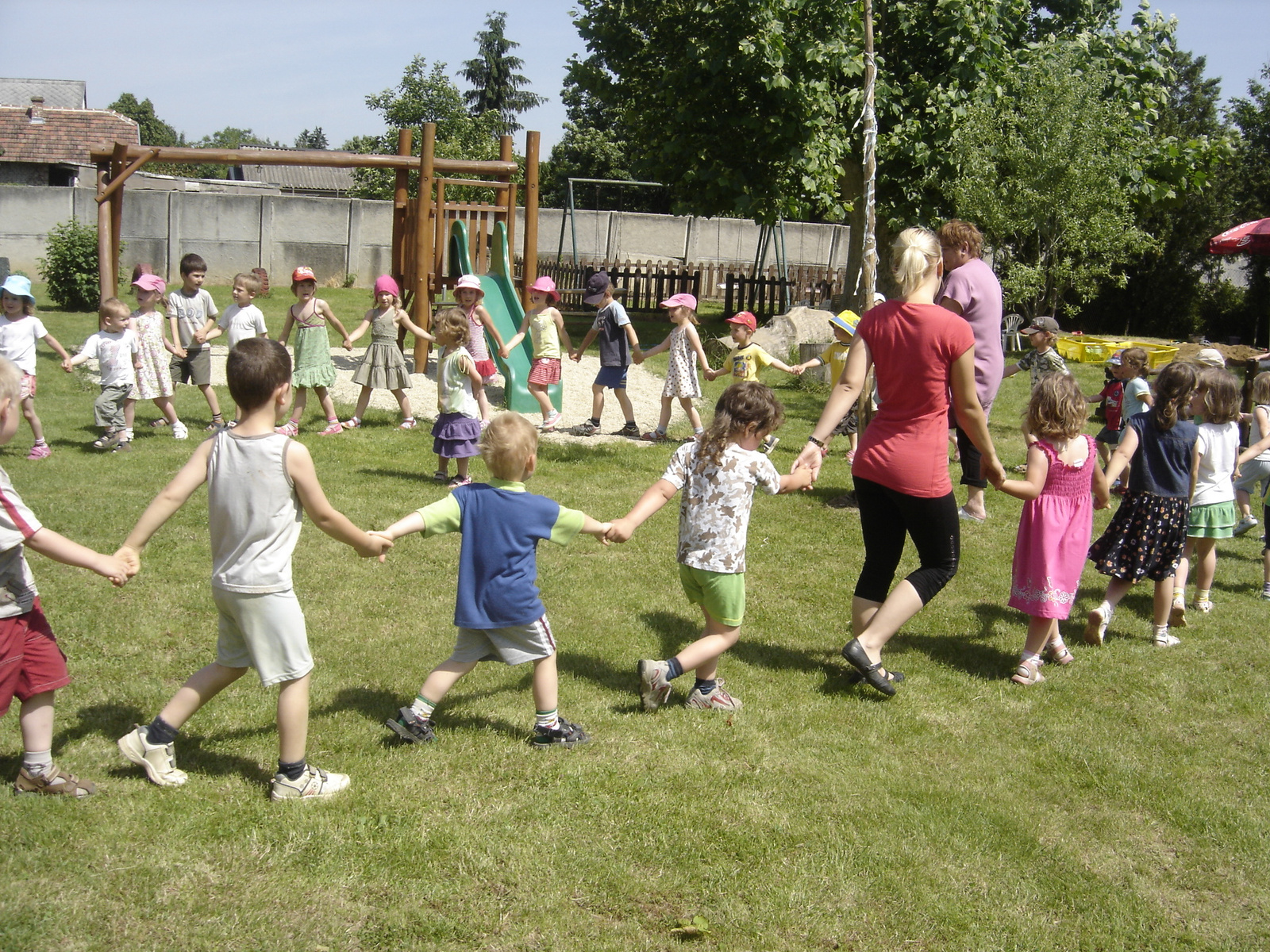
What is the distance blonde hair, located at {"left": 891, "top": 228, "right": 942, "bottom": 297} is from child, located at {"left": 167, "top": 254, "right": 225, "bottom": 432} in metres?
7.33

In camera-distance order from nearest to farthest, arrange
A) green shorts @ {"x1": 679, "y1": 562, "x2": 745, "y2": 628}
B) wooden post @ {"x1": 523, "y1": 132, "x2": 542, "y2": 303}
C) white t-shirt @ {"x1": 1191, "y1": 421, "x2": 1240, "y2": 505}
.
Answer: green shorts @ {"x1": 679, "y1": 562, "x2": 745, "y2": 628}, white t-shirt @ {"x1": 1191, "y1": 421, "x2": 1240, "y2": 505}, wooden post @ {"x1": 523, "y1": 132, "x2": 542, "y2": 303}

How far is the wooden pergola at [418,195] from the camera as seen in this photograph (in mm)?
13062

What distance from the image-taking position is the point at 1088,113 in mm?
14922

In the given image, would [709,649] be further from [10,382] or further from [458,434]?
[458,434]

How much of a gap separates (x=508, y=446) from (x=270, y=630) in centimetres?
107

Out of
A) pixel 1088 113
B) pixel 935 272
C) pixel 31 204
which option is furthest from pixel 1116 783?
pixel 31 204

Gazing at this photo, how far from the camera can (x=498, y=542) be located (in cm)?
408

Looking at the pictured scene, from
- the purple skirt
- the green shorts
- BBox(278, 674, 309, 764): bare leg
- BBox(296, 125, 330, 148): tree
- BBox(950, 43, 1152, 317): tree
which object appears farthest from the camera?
BBox(296, 125, 330, 148): tree

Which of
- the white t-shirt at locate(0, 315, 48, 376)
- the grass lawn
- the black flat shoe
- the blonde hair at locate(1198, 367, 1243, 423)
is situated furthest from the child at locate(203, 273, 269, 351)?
the blonde hair at locate(1198, 367, 1243, 423)

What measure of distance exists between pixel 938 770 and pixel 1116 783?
0.72 metres

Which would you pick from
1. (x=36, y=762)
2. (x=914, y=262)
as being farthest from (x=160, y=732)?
(x=914, y=262)

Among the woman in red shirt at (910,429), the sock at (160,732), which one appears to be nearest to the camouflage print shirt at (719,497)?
the woman in red shirt at (910,429)

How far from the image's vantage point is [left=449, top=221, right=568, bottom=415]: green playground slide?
12.3 m

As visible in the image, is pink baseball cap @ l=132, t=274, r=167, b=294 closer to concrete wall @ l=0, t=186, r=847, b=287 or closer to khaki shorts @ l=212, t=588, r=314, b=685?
khaki shorts @ l=212, t=588, r=314, b=685
